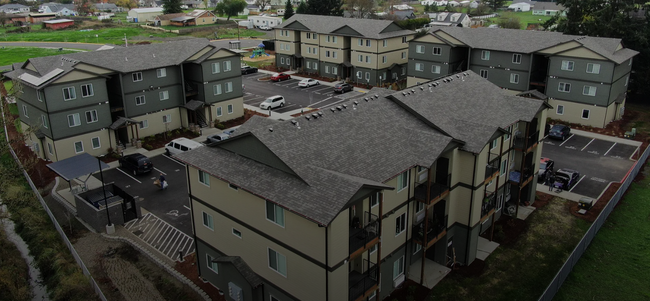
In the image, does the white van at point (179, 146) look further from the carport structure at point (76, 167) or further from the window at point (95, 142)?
the carport structure at point (76, 167)

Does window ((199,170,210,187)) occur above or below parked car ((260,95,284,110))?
above

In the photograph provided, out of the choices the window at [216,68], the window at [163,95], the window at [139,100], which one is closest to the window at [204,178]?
the window at [139,100]

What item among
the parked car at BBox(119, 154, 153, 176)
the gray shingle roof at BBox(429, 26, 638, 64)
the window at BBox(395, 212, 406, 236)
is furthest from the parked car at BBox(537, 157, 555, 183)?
the parked car at BBox(119, 154, 153, 176)

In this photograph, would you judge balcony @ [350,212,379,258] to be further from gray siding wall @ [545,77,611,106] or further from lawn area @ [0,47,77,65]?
lawn area @ [0,47,77,65]

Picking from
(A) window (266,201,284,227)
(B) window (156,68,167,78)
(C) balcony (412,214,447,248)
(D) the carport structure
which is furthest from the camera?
(B) window (156,68,167,78)

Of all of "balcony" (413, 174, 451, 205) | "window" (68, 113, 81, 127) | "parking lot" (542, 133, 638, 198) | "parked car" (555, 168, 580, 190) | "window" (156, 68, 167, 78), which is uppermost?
"window" (156, 68, 167, 78)

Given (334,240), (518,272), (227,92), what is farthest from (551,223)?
(227,92)

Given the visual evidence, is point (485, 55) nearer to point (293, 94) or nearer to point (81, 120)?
point (293, 94)

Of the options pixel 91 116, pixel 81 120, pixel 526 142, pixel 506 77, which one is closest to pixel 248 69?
pixel 91 116
